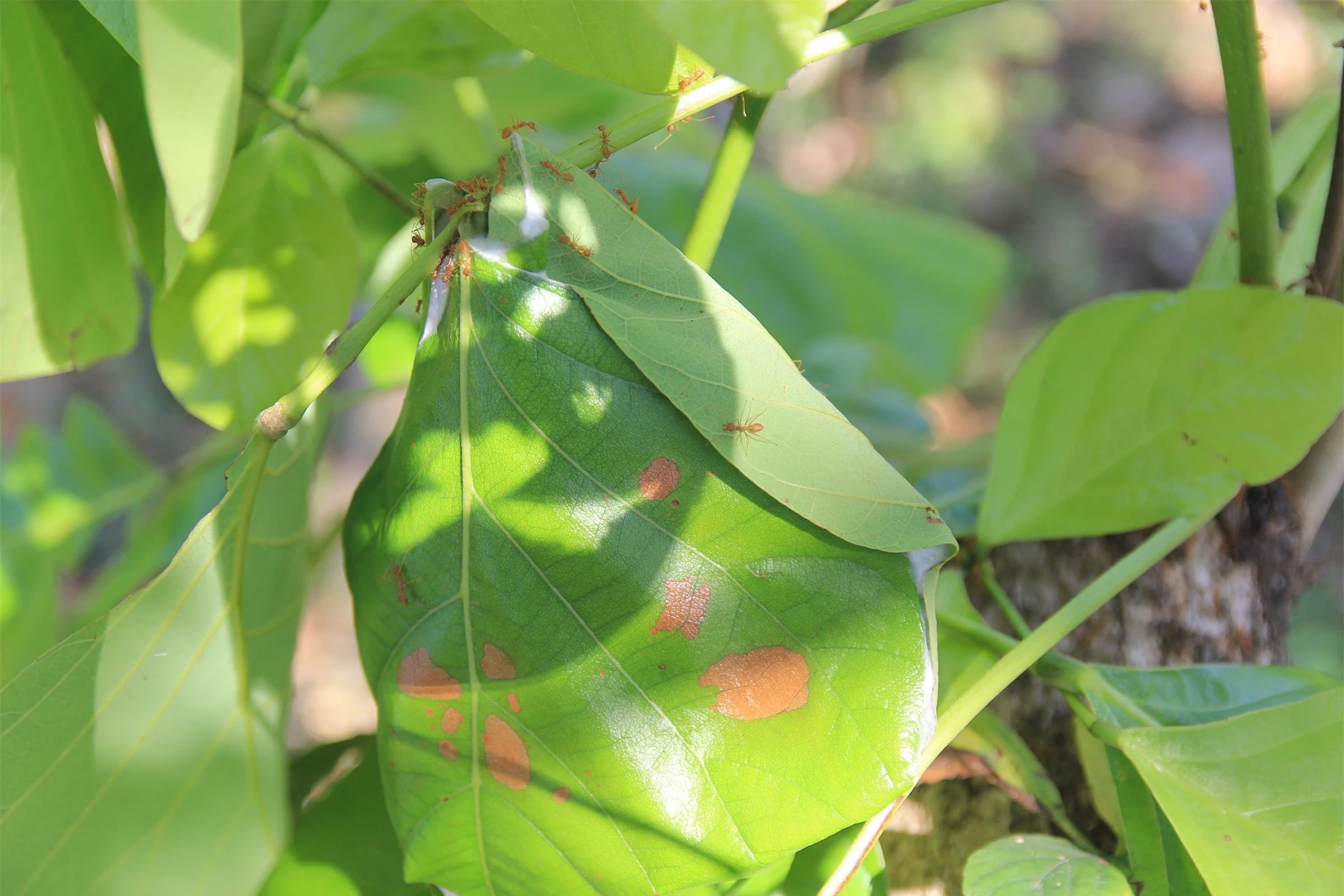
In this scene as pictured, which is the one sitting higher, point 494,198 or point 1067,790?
point 494,198

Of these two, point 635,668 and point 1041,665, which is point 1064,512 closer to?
point 1041,665

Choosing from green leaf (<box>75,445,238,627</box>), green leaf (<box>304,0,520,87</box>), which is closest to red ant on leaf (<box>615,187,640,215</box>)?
green leaf (<box>304,0,520,87</box>)

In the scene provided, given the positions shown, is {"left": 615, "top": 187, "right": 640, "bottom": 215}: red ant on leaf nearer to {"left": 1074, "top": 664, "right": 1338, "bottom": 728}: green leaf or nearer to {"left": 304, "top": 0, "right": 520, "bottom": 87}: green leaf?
{"left": 304, "top": 0, "right": 520, "bottom": 87}: green leaf

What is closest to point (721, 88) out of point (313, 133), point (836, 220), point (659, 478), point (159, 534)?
point (659, 478)

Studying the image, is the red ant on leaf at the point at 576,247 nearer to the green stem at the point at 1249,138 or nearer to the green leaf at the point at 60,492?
the green stem at the point at 1249,138

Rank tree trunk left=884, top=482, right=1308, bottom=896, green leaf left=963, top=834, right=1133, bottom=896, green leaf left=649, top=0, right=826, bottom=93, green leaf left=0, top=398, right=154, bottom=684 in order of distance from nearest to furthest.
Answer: green leaf left=649, top=0, right=826, bottom=93
green leaf left=963, top=834, right=1133, bottom=896
tree trunk left=884, top=482, right=1308, bottom=896
green leaf left=0, top=398, right=154, bottom=684

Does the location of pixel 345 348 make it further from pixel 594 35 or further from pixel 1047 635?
pixel 1047 635

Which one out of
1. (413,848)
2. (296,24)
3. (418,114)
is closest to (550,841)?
(413,848)

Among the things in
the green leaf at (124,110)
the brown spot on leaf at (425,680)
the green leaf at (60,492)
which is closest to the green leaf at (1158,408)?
the brown spot on leaf at (425,680)
